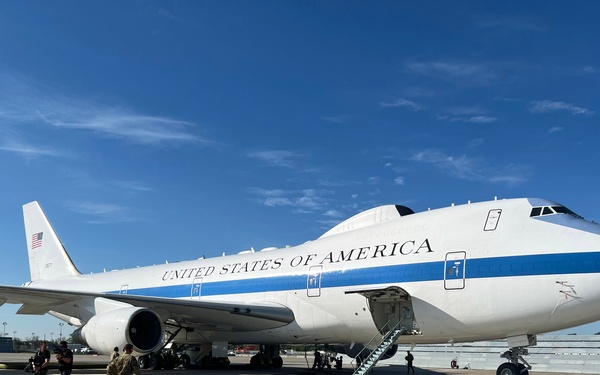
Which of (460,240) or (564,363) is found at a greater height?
(460,240)

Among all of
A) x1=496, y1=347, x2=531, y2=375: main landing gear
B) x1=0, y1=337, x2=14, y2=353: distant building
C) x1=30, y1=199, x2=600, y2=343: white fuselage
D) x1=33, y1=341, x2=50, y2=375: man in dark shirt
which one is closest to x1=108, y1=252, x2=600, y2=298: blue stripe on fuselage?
x1=30, y1=199, x2=600, y2=343: white fuselage

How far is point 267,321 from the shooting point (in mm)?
19250

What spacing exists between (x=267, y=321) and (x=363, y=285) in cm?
398

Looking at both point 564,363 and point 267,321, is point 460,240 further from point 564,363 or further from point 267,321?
point 564,363

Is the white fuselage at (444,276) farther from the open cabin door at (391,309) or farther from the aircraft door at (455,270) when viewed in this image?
the open cabin door at (391,309)

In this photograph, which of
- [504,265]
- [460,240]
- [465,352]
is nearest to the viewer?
[504,265]

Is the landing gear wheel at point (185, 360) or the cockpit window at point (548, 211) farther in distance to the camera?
the landing gear wheel at point (185, 360)

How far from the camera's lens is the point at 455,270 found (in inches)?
601

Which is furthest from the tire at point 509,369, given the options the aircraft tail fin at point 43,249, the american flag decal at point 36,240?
the american flag decal at point 36,240

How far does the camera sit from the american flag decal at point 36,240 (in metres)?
33.2

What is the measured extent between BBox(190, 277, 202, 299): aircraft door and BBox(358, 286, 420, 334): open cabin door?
26.6ft

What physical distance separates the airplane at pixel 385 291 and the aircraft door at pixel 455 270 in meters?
0.03

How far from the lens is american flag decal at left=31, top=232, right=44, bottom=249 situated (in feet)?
109

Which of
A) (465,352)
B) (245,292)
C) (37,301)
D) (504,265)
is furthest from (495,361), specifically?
(37,301)
